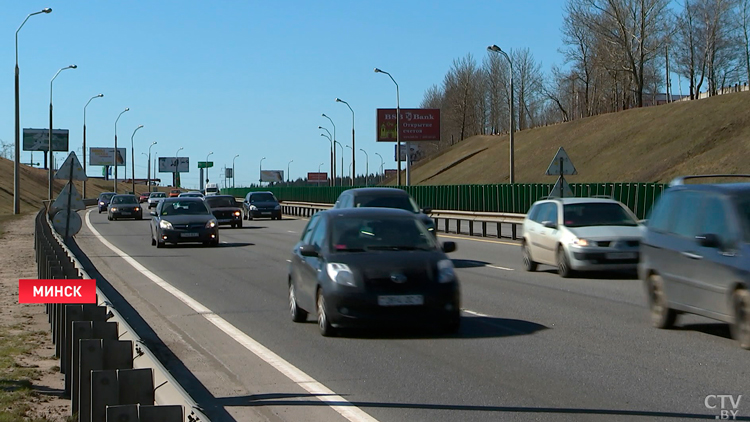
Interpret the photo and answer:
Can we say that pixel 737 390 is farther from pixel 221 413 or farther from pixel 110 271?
pixel 110 271

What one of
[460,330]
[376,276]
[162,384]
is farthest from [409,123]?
[162,384]

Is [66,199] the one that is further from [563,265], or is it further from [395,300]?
[395,300]

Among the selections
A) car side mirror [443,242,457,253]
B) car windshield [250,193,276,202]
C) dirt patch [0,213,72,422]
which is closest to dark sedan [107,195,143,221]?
car windshield [250,193,276,202]

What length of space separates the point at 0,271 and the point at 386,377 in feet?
48.7

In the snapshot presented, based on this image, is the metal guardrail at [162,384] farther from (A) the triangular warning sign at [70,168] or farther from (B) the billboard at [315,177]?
(B) the billboard at [315,177]

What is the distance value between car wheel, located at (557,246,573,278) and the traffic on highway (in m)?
1.39

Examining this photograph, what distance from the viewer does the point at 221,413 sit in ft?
24.8

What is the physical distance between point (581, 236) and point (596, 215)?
1.17 meters

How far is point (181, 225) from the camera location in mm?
29953

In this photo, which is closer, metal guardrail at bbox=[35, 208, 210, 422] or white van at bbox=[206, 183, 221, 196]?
metal guardrail at bbox=[35, 208, 210, 422]

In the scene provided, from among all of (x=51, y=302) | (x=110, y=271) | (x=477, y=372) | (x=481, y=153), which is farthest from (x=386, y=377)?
(x=481, y=153)

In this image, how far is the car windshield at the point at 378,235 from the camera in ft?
39.5

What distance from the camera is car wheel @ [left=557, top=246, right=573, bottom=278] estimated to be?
18859 millimetres

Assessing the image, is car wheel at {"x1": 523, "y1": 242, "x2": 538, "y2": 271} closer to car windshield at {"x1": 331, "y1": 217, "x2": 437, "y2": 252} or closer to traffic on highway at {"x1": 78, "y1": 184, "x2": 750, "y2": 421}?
traffic on highway at {"x1": 78, "y1": 184, "x2": 750, "y2": 421}
